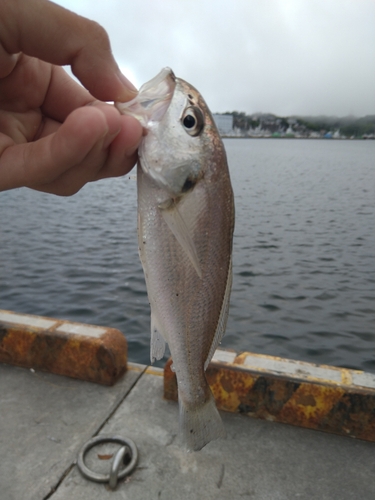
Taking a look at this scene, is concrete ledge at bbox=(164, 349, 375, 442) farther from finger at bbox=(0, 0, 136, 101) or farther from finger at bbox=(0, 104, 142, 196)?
finger at bbox=(0, 0, 136, 101)

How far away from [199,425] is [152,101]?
1.45 meters

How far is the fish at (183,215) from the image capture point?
176 centimetres

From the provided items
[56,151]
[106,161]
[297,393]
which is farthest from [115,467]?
[56,151]

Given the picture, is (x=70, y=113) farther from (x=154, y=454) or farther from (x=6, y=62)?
(x=154, y=454)

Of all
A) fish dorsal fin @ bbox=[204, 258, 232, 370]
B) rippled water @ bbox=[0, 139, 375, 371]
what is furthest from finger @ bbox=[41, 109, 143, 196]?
rippled water @ bbox=[0, 139, 375, 371]

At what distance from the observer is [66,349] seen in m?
4.13

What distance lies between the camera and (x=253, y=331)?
26.0 ft

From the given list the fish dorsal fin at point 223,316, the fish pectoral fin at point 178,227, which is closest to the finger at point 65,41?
the fish pectoral fin at point 178,227

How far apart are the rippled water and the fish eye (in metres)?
5.47

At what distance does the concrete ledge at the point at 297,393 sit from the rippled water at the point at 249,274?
3.22 metres

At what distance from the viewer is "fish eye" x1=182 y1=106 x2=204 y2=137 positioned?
178 cm

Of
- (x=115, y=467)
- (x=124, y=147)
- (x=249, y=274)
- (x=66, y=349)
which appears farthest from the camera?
(x=249, y=274)

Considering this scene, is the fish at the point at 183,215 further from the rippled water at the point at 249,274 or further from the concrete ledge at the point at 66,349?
the rippled water at the point at 249,274

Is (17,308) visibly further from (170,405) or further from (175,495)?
(175,495)
